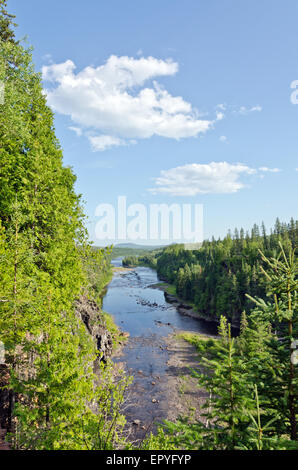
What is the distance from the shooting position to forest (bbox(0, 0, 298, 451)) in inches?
271

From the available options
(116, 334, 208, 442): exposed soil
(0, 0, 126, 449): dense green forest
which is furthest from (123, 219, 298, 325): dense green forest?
(0, 0, 126, 449): dense green forest

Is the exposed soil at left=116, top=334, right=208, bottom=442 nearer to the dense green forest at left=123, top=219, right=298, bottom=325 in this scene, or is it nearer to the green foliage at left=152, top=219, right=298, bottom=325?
the dense green forest at left=123, top=219, right=298, bottom=325

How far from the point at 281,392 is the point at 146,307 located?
3163 inches

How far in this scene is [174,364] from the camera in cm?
4472

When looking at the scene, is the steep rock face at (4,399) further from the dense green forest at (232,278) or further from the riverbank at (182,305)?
the riverbank at (182,305)

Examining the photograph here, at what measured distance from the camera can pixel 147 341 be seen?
54.9 m

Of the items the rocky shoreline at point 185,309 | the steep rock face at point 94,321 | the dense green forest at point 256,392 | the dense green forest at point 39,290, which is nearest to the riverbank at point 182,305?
the rocky shoreline at point 185,309

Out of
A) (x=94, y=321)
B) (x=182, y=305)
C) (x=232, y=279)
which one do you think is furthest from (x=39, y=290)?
(x=182, y=305)

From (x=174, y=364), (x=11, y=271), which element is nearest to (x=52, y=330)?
(x=11, y=271)

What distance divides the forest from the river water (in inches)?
86.0

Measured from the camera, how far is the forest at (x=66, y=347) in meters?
6.88

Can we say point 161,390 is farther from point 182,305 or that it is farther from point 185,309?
point 182,305

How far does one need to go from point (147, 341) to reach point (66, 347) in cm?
4845
